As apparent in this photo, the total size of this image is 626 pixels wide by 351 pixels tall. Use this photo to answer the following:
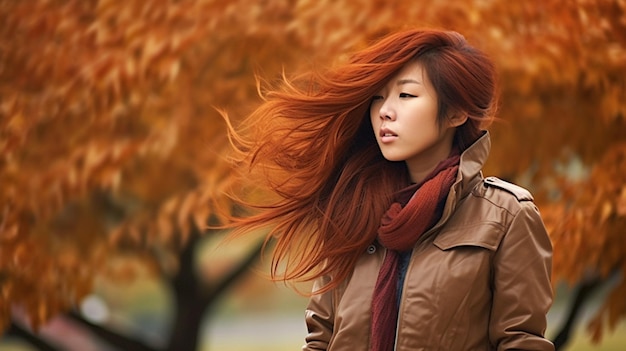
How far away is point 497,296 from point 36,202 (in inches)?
137


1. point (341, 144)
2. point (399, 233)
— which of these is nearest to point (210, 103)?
point (341, 144)

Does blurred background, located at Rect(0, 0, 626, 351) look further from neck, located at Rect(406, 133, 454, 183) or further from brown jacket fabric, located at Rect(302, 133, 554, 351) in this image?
brown jacket fabric, located at Rect(302, 133, 554, 351)

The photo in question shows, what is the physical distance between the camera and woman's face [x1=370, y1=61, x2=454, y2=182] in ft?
8.79

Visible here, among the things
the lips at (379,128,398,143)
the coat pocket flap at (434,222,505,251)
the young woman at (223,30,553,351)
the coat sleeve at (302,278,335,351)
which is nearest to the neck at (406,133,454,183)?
the young woman at (223,30,553,351)

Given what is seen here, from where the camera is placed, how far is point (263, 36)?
5.07 metres

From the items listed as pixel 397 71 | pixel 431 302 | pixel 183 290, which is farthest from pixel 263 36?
pixel 183 290

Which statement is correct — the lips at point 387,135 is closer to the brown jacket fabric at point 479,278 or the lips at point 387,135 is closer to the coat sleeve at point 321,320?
the brown jacket fabric at point 479,278

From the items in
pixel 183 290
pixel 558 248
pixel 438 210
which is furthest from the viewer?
pixel 183 290

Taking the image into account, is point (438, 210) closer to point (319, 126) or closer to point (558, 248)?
point (319, 126)

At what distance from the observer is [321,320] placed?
9.51 ft

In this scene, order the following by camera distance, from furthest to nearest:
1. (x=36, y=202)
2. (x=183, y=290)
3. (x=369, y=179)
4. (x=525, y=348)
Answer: (x=183, y=290) < (x=36, y=202) < (x=369, y=179) < (x=525, y=348)

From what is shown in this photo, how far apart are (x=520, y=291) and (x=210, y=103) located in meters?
3.04

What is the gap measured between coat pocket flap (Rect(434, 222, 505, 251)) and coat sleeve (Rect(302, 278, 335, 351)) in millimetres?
445

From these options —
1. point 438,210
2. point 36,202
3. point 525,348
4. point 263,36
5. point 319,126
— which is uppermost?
point 263,36
